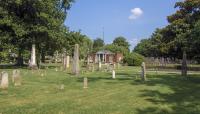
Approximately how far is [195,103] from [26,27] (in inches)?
1254

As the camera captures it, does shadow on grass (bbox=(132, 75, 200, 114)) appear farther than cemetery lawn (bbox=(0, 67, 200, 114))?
Yes

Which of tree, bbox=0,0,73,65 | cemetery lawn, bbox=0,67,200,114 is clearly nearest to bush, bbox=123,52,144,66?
tree, bbox=0,0,73,65

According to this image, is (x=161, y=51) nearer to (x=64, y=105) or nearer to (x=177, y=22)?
(x=177, y=22)

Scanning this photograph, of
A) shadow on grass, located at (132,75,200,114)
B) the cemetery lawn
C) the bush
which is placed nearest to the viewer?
the cemetery lawn

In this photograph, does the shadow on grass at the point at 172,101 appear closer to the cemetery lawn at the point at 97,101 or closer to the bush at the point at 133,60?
the cemetery lawn at the point at 97,101

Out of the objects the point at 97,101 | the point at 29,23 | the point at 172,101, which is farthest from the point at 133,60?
the point at 97,101

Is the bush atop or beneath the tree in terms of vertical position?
beneath

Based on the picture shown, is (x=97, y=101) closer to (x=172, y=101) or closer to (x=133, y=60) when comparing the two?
(x=172, y=101)

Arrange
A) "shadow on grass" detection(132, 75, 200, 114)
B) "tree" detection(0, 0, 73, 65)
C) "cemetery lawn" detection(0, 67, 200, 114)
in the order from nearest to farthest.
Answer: "cemetery lawn" detection(0, 67, 200, 114) < "shadow on grass" detection(132, 75, 200, 114) < "tree" detection(0, 0, 73, 65)

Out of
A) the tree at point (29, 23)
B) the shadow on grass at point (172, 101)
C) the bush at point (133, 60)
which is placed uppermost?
the tree at point (29, 23)

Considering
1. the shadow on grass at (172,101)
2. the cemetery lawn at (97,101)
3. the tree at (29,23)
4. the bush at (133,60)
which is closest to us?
the cemetery lawn at (97,101)

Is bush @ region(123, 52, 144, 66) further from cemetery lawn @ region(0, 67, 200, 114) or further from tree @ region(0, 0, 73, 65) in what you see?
cemetery lawn @ region(0, 67, 200, 114)

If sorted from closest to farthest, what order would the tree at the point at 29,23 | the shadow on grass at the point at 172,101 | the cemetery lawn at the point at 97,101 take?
the cemetery lawn at the point at 97,101, the shadow on grass at the point at 172,101, the tree at the point at 29,23

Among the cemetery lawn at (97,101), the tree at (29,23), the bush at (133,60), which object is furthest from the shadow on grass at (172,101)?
the bush at (133,60)
